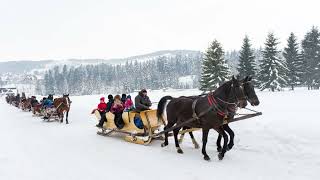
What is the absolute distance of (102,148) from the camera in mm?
11539

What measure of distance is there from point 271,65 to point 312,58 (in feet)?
47.2

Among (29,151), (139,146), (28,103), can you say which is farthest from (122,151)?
(28,103)

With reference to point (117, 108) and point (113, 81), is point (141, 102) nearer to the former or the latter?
point (117, 108)

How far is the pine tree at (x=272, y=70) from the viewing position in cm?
5177

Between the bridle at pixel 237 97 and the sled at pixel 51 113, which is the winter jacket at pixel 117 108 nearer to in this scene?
the bridle at pixel 237 97

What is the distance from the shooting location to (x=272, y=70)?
52.1 m

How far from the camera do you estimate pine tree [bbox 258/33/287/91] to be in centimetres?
5177

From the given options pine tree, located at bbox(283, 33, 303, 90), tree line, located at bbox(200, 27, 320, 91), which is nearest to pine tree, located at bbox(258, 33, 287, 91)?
tree line, located at bbox(200, 27, 320, 91)

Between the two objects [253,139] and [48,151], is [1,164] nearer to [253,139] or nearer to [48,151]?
[48,151]

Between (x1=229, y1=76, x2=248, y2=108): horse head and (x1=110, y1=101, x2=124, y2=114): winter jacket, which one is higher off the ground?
(x1=229, y1=76, x2=248, y2=108): horse head

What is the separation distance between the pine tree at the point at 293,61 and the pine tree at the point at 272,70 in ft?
12.9

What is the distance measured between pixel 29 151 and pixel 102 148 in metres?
2.36

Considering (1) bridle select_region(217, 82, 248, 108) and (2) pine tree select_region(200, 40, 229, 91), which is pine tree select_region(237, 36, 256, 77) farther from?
(1) bridle select_region(217, 82, 248, 108)

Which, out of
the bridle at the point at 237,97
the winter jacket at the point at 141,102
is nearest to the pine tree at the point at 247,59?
the winter jacket at the point at 141,102
